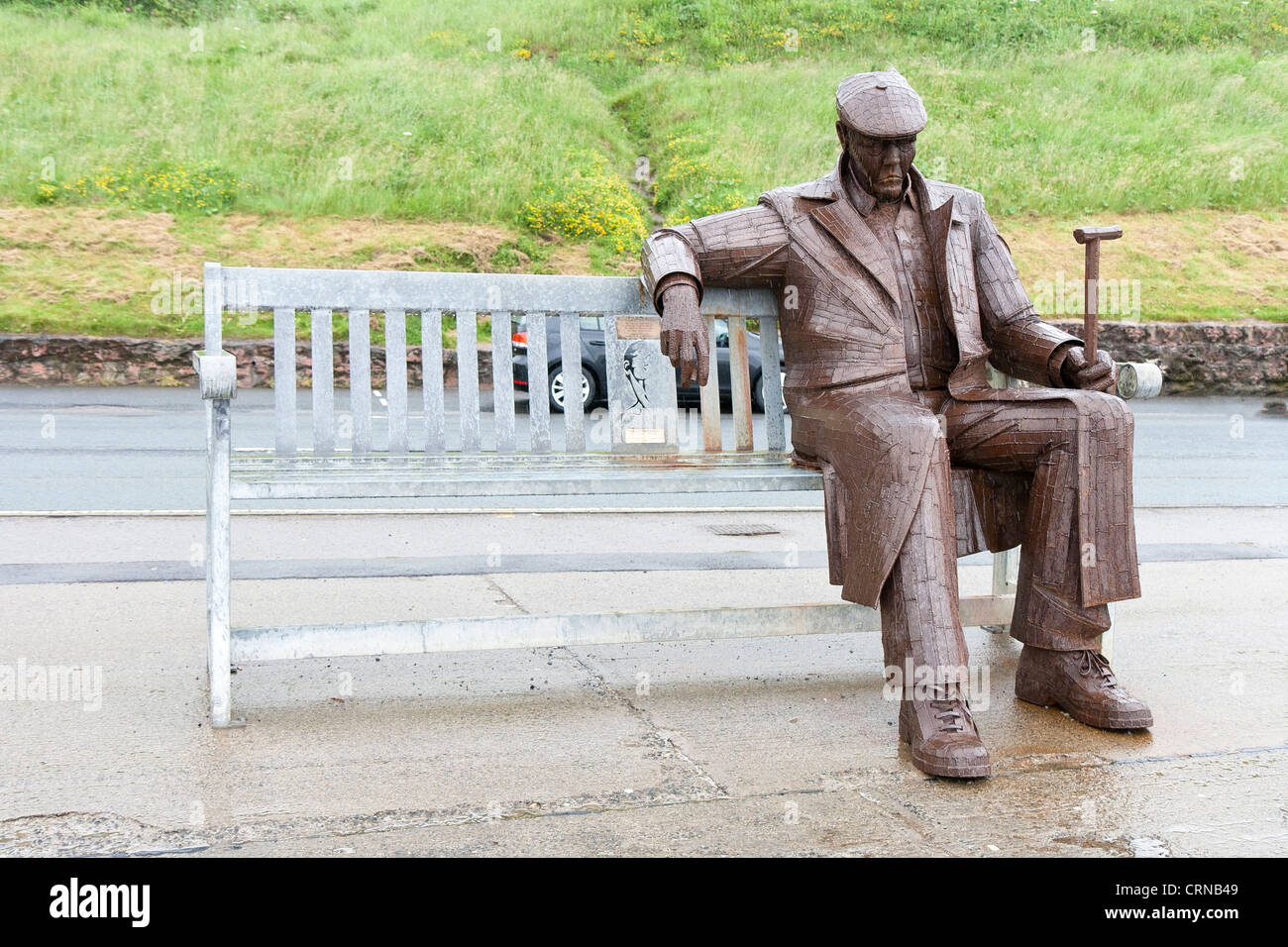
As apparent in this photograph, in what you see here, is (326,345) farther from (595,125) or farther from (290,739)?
(595,125)

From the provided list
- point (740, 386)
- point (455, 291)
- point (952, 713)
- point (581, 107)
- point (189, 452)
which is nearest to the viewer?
point (952, 713)

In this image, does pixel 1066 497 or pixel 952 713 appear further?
pixel 1066 497

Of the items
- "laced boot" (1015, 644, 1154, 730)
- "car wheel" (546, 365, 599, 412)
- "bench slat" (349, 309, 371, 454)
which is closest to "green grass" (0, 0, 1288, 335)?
"car wheel" (546, 365, 599, 412)

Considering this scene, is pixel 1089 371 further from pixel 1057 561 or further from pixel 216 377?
pixel 216 377

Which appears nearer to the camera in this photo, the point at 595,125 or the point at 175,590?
the point at 175,590

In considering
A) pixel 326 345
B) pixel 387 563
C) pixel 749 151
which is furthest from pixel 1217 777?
pixel 749 151

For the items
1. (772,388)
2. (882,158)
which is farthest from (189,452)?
(882,158)

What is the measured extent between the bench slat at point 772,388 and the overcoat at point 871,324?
0.67 feet

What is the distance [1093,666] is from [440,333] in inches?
83.5

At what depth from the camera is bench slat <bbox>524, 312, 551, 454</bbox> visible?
13.6 feet

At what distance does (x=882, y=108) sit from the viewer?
11.9 feet

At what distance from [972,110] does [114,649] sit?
2211cm

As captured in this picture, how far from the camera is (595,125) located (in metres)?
23.2

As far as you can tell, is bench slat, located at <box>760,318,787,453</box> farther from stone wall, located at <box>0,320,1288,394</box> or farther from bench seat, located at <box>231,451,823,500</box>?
stone wall, located at <box>0,320,1288,394</box>
